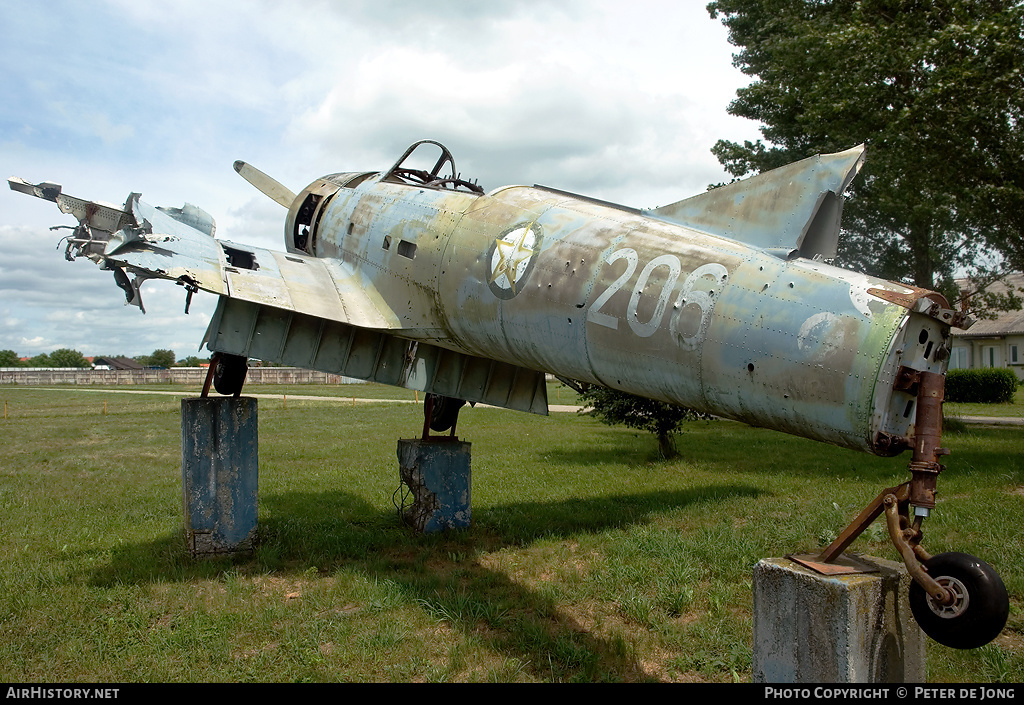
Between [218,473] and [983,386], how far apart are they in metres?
35.2

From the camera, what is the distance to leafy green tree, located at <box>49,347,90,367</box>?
126894 mm

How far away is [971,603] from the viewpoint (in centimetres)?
318

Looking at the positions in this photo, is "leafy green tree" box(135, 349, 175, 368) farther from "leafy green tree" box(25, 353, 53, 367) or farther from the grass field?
the grass field

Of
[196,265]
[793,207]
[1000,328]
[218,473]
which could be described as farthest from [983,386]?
[196,265]

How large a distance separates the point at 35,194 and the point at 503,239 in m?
5.10

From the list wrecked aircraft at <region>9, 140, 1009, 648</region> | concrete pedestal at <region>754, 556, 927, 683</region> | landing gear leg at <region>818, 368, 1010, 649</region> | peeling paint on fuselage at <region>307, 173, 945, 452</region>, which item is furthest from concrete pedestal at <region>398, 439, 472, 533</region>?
landing gear leg at <region>818, 368, 1010, 649</region>

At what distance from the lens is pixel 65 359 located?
417ft

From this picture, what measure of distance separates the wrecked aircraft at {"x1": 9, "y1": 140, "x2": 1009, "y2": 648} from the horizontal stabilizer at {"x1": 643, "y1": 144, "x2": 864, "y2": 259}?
0.01 m

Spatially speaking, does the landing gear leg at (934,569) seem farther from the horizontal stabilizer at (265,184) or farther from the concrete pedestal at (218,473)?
the horizontal stabilizer at (265,184)

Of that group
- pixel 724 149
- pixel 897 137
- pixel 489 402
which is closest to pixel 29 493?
pixel 489 402

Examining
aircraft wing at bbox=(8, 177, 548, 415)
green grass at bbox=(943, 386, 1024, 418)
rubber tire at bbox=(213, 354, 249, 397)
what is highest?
aircraft wing at bbox=(8, 177, 548, 415)

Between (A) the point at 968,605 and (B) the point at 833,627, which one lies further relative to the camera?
(B) the point at 833,627

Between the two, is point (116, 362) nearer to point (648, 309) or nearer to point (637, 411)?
point (637, 411)

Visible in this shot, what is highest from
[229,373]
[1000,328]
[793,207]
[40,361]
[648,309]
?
[793,207]
